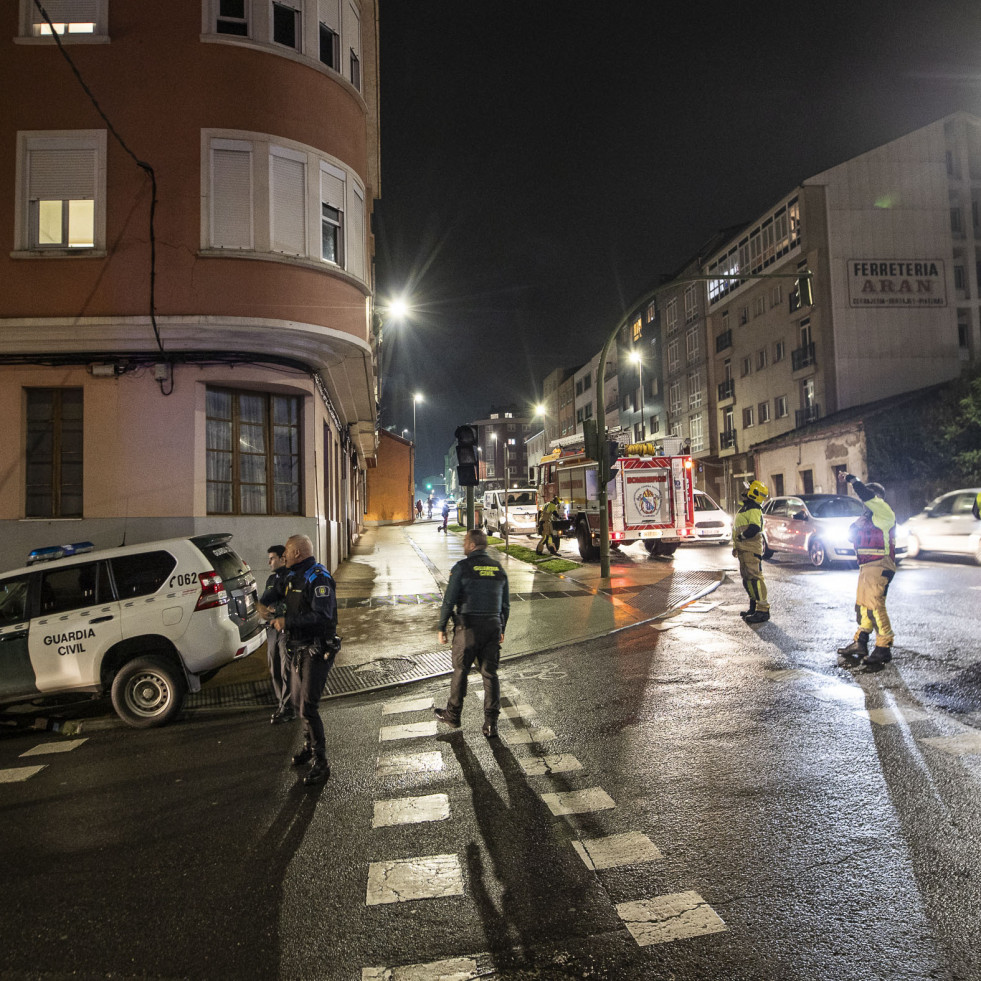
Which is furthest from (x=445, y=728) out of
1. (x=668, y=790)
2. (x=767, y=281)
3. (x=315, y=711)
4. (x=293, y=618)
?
(x=767, y=281)

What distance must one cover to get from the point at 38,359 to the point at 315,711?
888cm

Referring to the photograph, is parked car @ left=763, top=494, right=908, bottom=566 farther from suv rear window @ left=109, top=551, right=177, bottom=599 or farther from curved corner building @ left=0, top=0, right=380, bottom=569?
suv rear window @ left=109, top=551, right=177, bottom=599

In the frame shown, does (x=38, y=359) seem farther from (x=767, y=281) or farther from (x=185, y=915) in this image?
(x=767, y=281)

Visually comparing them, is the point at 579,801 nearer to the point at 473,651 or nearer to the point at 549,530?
the point at 473,651

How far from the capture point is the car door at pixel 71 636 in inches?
258

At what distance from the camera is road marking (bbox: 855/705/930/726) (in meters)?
5.70

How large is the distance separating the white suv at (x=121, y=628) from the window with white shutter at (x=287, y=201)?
643cm

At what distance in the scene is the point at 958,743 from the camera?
5133mm

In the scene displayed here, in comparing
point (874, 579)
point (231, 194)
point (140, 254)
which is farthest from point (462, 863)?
point (231, 194)

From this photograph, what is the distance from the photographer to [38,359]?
11023mm

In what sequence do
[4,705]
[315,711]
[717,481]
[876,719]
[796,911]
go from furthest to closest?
[717,481] < [4,705] < [876,719] < [315,711] < [796,911]

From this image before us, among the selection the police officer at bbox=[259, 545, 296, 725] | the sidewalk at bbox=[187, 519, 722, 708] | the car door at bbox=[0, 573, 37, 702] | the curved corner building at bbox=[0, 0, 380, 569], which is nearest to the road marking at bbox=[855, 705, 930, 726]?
the sidewalk at bbox=[187, 519, 722, 708]

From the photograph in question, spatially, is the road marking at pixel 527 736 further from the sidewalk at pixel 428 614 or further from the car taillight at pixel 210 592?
the car taillight at pixel 210 592

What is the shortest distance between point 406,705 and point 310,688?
6.58ft
